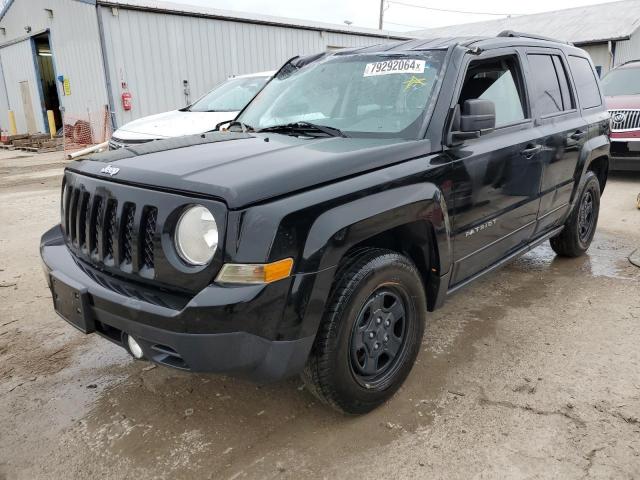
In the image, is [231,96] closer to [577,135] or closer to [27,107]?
[577,135]

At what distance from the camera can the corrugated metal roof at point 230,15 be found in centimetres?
1285

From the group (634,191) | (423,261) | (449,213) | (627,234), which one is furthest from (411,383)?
(634,191)

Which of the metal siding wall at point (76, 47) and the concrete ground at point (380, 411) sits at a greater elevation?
the metal siding wall at point (76, 47)

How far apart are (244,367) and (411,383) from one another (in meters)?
1.17

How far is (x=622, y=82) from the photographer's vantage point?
950cm

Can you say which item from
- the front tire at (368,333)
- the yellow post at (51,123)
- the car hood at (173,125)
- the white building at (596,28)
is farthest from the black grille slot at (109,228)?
the white building at (596,28)

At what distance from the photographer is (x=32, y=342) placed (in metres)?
3.44

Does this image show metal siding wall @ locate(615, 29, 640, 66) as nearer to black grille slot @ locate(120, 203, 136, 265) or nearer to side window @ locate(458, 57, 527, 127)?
side window @ locate(458, 57, 527, 127)

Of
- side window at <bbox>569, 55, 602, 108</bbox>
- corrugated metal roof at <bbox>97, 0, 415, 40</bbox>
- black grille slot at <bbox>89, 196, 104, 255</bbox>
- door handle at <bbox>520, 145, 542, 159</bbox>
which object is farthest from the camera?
corrugated metal roof at <bbox>97, 0, 415, 40</bbox>

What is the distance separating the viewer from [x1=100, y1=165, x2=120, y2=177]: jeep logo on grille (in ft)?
7.73

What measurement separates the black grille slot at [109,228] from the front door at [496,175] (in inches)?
67.8

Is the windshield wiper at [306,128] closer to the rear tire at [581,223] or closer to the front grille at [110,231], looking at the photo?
the front grille at [110,231]

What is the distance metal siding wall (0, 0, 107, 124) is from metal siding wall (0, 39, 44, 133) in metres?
1.78

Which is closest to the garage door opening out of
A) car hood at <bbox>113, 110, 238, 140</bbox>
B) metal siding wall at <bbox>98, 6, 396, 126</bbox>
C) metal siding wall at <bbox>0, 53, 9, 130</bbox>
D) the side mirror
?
metal siding wall at <bbox>0, 53, 9, 130</bbox>
